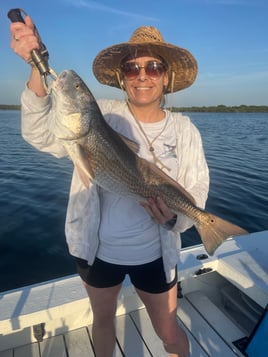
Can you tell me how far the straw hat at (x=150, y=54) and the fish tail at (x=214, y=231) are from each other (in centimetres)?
132

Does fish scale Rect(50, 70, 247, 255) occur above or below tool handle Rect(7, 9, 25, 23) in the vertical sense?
below

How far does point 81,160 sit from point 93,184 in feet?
0.79

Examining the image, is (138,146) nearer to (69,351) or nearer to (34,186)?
(69,351)

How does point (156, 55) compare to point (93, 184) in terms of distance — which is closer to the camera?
point (93, 184)

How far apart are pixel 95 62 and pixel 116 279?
77.0 inches

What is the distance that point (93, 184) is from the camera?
95.0 inches

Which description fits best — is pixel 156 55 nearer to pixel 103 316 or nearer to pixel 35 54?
pixel 35 54

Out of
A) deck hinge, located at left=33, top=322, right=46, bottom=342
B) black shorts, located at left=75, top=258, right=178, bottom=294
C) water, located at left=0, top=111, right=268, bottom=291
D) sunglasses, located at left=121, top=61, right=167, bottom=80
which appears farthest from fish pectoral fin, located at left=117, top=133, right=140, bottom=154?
water, located at left=0, top=111, right=268, bottom=291

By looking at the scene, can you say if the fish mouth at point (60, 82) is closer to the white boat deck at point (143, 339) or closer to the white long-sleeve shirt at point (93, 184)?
the white long-sleeve shirt at point (93, 184)

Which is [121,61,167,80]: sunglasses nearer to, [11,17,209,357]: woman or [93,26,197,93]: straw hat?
[11,17,209,357]: woman

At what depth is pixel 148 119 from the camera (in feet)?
8.56

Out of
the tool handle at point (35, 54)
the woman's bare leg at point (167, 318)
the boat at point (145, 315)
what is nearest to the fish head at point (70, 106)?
the tool handle at point (35, 54)

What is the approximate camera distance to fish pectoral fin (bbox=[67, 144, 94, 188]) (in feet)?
7.44

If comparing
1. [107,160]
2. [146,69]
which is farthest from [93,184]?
[146,69]
